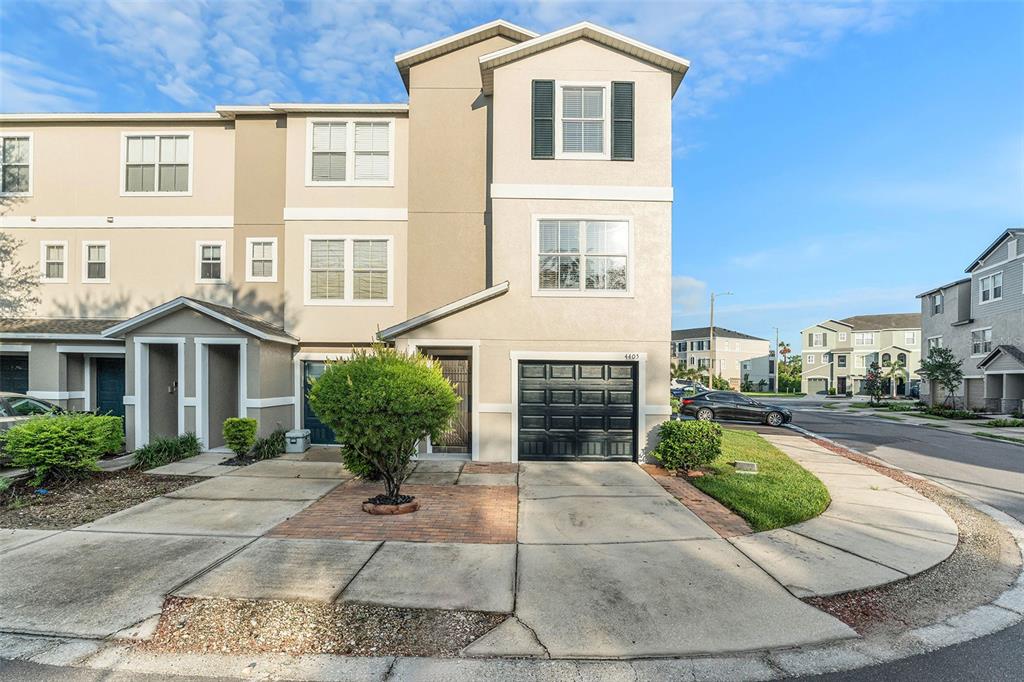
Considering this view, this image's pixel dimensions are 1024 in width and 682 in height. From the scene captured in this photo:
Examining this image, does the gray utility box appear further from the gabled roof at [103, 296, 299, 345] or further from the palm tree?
the palm tree

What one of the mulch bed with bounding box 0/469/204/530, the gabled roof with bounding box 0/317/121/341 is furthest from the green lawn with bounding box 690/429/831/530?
the gabled roof with bounding box 0/317/121/341

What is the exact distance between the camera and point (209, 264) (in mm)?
13844

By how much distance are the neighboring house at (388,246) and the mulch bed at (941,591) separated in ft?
18.7

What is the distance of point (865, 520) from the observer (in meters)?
7.38

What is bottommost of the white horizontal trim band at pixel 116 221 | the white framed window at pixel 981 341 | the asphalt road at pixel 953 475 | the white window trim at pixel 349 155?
the asphalt road at pixel 953 475

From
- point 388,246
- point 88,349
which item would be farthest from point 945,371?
point 88,349

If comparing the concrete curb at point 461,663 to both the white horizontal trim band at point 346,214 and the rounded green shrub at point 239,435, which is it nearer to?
the rounded green shrub at point 239,435

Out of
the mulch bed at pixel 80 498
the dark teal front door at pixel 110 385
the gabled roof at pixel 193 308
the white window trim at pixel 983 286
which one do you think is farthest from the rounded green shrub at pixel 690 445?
the white window trim at pixel 983 286

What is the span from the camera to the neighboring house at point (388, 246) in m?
11.5

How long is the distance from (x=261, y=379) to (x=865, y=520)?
12621 mm

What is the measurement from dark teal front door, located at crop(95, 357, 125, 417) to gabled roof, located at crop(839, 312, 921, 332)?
72.1m

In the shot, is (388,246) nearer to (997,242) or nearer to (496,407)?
(496,407)

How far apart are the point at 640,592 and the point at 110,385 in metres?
16.1

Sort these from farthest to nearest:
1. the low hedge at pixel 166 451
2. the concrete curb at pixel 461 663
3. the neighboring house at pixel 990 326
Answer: the neighboring house at pixel 990 326
the low hedge at pixel 166 451
the concrete curb at pixel 461 663
